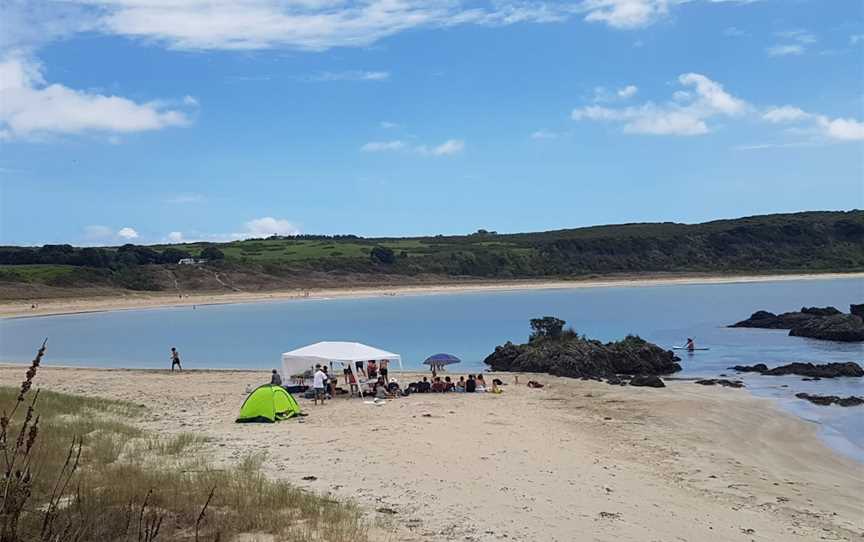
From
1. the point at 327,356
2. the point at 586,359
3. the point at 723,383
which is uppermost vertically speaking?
the point at 327,356

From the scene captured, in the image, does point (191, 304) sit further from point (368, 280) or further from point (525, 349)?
point (525, 349)

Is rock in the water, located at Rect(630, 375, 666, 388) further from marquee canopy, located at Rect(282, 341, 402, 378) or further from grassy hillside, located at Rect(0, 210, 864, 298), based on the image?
grassy hillside, located at Rect(0, 210, 864, 298)

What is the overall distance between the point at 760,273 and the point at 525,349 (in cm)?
8404

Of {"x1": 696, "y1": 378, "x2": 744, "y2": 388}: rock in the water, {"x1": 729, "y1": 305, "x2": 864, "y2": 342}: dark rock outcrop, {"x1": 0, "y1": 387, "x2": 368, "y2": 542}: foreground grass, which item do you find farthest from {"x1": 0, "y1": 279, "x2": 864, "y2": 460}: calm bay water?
{"x1": 0, "y1": 387, "x2": 368, "y2": 542}: foreground grass

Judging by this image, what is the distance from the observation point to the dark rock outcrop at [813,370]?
86.4 ft

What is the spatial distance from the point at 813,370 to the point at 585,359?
751 centimetres

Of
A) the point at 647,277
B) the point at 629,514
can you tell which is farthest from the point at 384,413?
the point at 647,277

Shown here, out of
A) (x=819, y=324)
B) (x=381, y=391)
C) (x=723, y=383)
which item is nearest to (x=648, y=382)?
(x=723, y=383)

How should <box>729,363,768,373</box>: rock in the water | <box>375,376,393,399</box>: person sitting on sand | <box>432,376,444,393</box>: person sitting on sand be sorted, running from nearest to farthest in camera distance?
<box>375,376,393,399</box>: person sitting on sand, <box>432,376,444,393</box>: person sitting on sand, <box>729,363,768,373</box>: rock in the water

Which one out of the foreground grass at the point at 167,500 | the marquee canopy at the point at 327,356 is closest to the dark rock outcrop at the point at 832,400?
the marquee canopy at the point at 327,356

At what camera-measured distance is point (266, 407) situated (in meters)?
16.8

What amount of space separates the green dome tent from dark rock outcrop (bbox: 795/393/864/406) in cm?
1389

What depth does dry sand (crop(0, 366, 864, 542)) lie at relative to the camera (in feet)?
30.2

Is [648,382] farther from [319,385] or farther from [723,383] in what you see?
[319,385]
